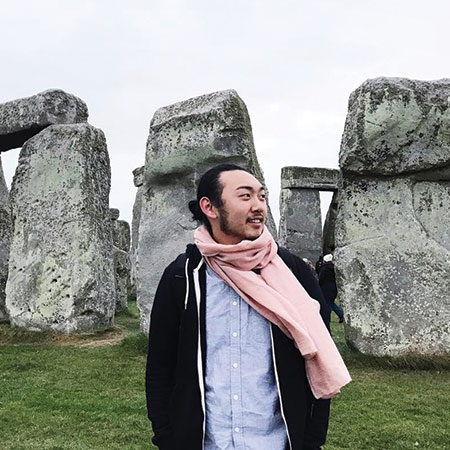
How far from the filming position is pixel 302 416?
1.98 meters

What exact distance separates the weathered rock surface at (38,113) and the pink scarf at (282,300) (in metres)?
6.77

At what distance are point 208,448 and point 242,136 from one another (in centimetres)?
453

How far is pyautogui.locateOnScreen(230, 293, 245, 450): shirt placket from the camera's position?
1.93 m

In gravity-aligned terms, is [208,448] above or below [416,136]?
below

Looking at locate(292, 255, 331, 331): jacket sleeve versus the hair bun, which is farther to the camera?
the hair bun

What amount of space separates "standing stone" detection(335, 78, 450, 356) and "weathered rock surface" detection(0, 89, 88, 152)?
407 cm

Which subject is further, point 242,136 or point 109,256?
point 109,256

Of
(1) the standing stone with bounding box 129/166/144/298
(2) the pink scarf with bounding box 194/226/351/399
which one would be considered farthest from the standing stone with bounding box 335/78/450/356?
(1) the standing stone with bounding box 129/166/144/298

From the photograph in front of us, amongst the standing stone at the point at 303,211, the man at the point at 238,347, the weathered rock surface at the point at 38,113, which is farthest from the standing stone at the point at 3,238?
the standing stone at the point at 303,211

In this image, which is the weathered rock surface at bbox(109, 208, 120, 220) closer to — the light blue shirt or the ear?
the ear

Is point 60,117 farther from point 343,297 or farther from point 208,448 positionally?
point 208,448

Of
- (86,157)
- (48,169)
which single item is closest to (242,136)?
(86,157)

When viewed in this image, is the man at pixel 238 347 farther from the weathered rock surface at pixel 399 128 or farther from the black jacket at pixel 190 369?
the weathered rock surface at pixel 399 128

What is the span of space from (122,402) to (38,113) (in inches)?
190
